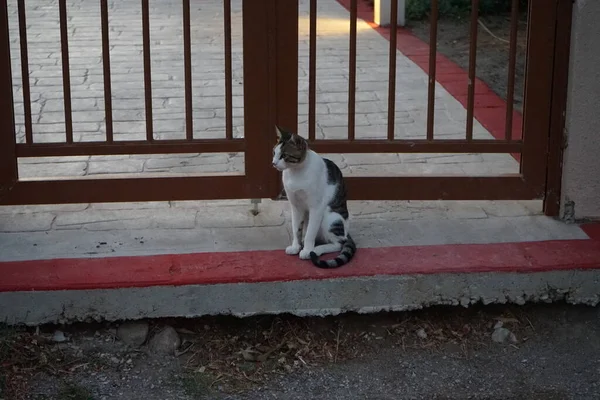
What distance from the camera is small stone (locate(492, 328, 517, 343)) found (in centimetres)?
424

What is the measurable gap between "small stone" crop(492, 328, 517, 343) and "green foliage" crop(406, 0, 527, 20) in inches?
238

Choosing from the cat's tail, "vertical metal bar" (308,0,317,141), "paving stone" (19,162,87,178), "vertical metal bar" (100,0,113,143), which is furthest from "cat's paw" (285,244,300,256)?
"paving stone" (19,162,87,178)

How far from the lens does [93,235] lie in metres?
4.53

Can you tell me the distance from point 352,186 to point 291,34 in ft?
2.64

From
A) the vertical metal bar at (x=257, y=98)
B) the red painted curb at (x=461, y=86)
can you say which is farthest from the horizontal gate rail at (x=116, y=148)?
the red painted curb at (x=461, y=86)

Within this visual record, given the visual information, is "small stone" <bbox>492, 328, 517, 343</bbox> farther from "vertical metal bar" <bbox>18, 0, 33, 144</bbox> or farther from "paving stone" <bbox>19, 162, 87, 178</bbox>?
"paving stone" <bbox>19, 162, 87, 178</bbox>

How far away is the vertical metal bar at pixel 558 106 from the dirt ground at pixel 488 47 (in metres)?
2.48

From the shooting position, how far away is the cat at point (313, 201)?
159 inches

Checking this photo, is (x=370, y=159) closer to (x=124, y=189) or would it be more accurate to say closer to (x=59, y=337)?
(x=124, y=189)

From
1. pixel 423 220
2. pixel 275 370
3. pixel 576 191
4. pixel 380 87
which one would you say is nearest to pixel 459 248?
pixel 423 220

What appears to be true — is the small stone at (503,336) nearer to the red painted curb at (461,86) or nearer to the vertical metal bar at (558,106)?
the vertical metal bar at (558,106)

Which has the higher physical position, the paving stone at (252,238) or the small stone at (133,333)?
the paving stone at (252,238)

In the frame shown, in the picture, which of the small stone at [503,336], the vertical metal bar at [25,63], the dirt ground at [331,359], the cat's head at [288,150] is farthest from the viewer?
the vertical metal bar at [25,63]

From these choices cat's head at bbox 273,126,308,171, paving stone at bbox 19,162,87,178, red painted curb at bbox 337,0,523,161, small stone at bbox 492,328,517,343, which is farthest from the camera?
red painted curb at bbox 337,0,523,161
